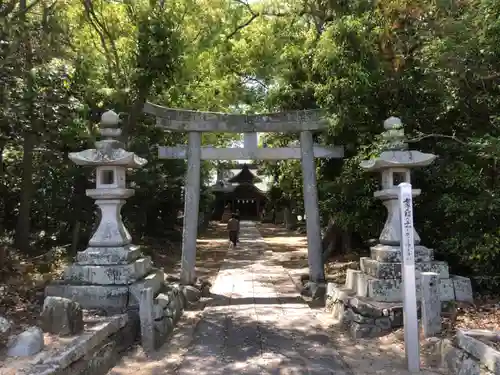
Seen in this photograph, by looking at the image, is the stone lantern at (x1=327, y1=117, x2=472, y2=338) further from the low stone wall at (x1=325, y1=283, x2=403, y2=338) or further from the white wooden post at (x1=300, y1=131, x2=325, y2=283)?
the white wooden post at (x1=300, y1=131, x2=325, y2=283)

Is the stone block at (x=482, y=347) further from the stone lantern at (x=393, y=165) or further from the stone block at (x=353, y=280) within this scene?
the stone block at (x=353, y=280)

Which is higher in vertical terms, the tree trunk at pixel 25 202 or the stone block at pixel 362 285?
the tree trunk at pixel 25 202

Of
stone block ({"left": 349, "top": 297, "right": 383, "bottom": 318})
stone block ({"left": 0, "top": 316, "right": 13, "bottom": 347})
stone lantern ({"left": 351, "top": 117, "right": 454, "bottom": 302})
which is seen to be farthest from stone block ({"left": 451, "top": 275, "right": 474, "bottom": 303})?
stone block ({"left": 0, "top": 316, "right": 13, "bottom": 347})

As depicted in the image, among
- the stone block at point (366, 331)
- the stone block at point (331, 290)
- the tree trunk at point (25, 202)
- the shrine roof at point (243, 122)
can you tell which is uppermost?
the shrine roof at point (243, 122)

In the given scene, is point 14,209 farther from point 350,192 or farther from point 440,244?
point 440,244

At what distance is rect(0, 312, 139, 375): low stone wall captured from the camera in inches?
162

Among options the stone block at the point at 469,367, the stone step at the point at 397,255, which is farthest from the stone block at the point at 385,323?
the stone block at the point at 469,367

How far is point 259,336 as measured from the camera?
7160mm

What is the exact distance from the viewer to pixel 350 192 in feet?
32.0

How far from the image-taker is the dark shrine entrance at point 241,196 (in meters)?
41.8

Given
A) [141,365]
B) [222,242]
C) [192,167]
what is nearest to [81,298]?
[141,365]

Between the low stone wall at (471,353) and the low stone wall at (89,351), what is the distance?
3.90m

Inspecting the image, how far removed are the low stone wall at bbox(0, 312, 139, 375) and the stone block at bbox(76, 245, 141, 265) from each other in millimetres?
874

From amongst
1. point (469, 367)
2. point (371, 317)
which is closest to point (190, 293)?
point (371, 317)
